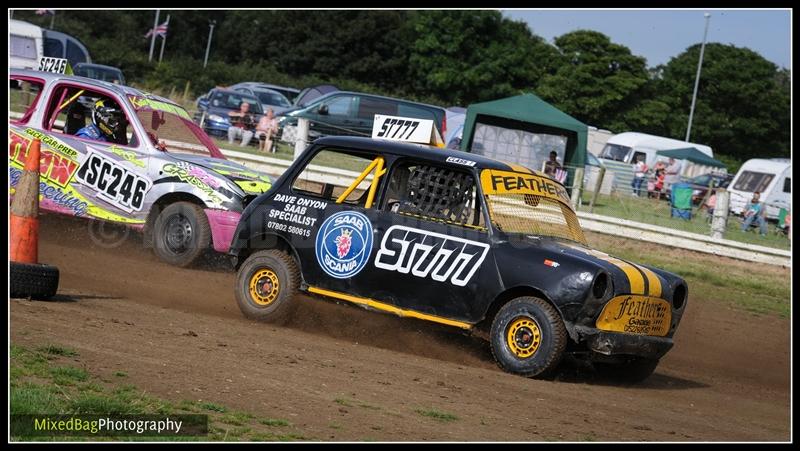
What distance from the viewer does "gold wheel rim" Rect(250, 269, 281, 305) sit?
30.2 feet

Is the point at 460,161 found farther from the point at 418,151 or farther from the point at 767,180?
the point at 767,180

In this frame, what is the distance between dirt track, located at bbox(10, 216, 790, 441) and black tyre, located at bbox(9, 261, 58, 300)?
0.13 meters

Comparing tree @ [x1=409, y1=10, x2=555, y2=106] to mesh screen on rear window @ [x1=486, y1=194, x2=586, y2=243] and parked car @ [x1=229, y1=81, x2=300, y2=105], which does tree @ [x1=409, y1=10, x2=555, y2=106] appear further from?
mesh screen on rear window @ [x1=486, y1=194, x2=586, y2=243]

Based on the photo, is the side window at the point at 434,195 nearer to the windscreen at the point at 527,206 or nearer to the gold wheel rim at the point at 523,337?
the windscreen at the point at 527,206

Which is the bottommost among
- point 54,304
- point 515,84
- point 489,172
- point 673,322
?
point 54,304

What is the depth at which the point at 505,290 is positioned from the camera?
8125 millimetres

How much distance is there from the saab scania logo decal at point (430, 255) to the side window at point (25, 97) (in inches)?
233

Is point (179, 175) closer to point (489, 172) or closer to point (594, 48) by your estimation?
point (489, 172)

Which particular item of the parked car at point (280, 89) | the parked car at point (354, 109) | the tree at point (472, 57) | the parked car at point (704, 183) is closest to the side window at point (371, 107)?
the parked car at point (354, 109)

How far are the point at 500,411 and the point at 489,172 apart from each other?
277cm

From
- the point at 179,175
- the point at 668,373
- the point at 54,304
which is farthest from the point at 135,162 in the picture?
the point at 668,373

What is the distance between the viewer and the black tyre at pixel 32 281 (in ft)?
26.9

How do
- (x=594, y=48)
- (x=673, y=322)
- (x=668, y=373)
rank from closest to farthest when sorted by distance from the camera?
(x=673, y=322)
(x=668, y=373)
(x=594, y=48)

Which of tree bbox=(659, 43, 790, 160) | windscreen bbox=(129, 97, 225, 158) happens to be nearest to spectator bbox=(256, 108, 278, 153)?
windscreen bbox=(129, 97, 225, 158)
